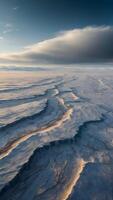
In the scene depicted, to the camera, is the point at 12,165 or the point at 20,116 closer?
the point at 12,165

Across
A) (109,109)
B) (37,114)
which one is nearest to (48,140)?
(37,114)

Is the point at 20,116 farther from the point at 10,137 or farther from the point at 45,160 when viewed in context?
the point at 45,160

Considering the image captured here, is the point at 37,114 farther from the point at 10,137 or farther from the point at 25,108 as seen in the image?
the point at 10,137

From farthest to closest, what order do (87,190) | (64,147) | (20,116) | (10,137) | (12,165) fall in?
(20,116), (10,137), (64,147), (12,165), (87,190)

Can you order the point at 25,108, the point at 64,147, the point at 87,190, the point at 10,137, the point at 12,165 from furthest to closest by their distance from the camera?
the point at 25,108 → the point at 10,137 → the point at 64,147 → the point at 12,165 → the point at 87,190

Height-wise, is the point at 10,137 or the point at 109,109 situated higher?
the point at 10,137

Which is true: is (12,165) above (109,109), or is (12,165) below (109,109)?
above

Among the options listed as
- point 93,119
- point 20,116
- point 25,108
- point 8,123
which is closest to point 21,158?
point 8,123

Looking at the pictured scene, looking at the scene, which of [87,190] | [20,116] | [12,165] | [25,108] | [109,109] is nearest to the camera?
[87,190]

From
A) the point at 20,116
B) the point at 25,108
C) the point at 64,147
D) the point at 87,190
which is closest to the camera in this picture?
the point at 87,190
